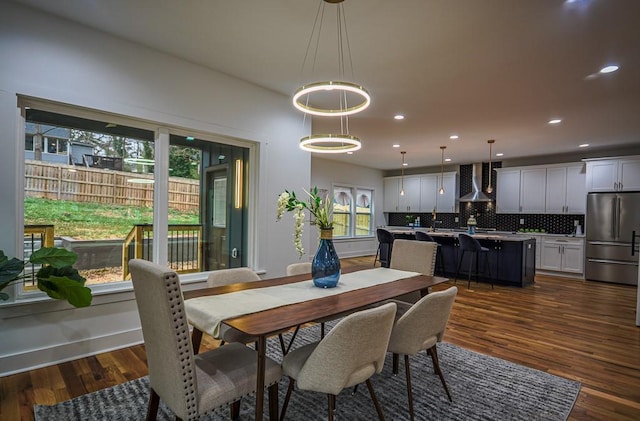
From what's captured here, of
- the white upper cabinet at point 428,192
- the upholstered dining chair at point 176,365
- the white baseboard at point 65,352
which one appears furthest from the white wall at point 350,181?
the upholstered dining chair at point 176,365

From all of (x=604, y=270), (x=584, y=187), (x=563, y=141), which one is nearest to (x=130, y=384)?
(x=563, y=141)

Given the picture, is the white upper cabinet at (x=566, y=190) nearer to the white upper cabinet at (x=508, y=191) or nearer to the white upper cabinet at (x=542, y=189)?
the white upper cabinet at (x=542, y=189)

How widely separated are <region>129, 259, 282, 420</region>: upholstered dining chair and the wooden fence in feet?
6.28

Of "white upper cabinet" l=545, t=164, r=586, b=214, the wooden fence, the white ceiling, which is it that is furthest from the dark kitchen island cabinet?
the wooden fence

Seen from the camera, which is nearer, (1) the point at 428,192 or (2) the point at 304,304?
(2) the point at 304,304

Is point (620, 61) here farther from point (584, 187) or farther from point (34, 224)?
point (34, 224)

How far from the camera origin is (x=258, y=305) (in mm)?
1886

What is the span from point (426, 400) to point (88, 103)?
3484 mm

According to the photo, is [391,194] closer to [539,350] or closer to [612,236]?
[612,236]

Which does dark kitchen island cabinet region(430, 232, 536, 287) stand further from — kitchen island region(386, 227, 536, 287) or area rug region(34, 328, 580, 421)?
area rug region(34, 328, 580, 421)

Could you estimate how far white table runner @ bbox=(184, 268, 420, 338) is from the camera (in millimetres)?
1694

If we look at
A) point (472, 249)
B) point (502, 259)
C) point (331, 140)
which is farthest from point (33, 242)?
point (502, 259)

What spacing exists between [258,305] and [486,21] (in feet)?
8.56

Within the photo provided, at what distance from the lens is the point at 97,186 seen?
304cm
